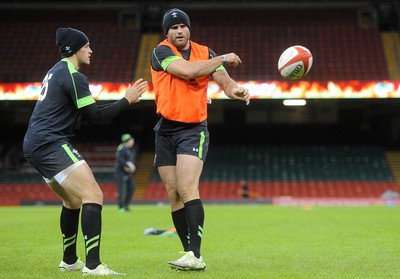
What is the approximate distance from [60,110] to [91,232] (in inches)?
46.2

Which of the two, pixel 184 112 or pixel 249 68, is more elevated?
pixel 249 68

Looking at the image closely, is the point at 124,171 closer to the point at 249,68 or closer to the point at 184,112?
the point at 184,112

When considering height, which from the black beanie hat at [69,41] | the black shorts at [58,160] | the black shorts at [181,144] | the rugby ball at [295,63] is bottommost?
the black shorts at [58,160]

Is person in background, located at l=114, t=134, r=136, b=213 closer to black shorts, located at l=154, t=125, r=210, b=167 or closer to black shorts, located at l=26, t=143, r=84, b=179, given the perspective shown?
black shorts, located at l=154, t=125, r=210, b=167

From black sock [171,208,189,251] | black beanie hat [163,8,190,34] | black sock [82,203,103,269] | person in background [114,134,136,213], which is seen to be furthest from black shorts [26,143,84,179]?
person in background [114,134,136,213]

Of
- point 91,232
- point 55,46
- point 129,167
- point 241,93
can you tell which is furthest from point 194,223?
point 55,46

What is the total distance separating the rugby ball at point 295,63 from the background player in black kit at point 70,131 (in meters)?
1.91

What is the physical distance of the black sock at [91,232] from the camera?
6336 millimetres

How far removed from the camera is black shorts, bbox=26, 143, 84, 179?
254 inches

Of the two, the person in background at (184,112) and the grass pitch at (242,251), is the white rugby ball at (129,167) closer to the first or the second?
the grass pitch at (242,251)

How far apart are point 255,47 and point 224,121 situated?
14.1 feet

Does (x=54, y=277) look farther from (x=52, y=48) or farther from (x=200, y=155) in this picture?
(x=52, y=48)

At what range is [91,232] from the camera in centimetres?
638

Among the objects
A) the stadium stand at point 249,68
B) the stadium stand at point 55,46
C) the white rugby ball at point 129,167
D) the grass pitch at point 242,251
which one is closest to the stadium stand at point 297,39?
the stadium stand at point 249,68
